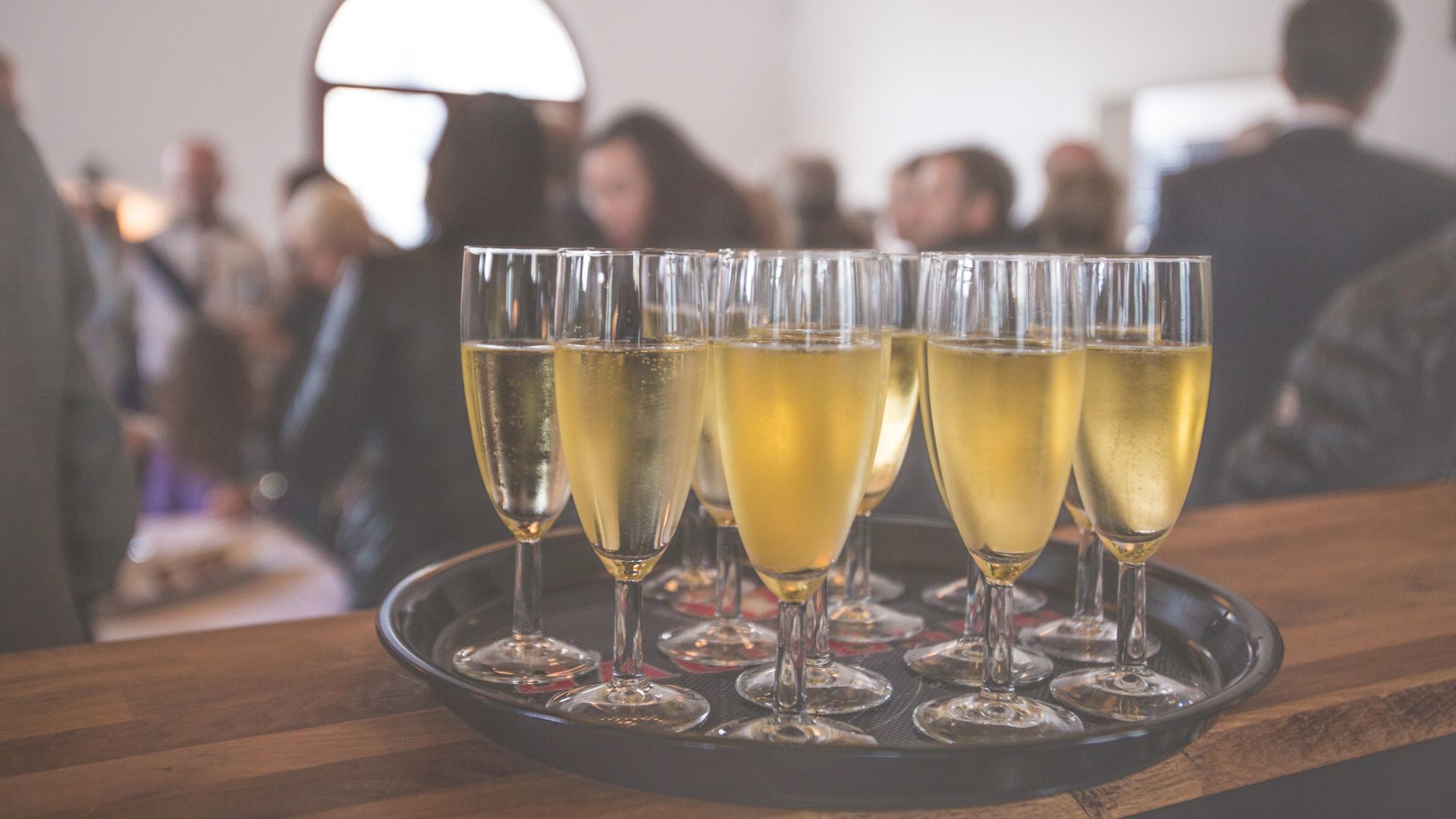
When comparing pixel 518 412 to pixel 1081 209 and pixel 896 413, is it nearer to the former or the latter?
pixel 896 413

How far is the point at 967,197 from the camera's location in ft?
10.3

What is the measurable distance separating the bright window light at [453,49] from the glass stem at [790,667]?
8.05 metres

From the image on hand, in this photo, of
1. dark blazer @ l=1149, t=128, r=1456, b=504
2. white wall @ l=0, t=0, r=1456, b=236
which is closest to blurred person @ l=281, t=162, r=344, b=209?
white wall @ l=0, t=0, r=1456, b=236

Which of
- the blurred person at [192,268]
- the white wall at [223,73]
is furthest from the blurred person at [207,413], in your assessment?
the white wall at [223,73]

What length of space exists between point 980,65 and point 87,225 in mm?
5523

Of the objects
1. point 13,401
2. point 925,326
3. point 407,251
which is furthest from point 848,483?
point 407,251

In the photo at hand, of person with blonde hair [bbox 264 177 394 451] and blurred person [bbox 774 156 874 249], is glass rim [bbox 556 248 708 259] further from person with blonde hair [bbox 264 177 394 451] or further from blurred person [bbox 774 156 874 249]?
blurred person [bbox 774 156 874 249]

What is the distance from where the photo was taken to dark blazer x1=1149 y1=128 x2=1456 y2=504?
98.9 inches

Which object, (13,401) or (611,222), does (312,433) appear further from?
(611,222)

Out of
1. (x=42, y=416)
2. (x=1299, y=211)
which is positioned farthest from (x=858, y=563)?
(x=1299, y=211)

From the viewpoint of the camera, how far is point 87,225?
4355 mm

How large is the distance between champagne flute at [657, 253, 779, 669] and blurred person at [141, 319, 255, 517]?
2.46m

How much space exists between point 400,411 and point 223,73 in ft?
21.1

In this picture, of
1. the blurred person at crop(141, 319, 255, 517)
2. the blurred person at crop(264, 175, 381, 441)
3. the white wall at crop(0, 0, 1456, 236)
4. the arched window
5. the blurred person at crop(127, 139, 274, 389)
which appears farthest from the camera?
the arched window
